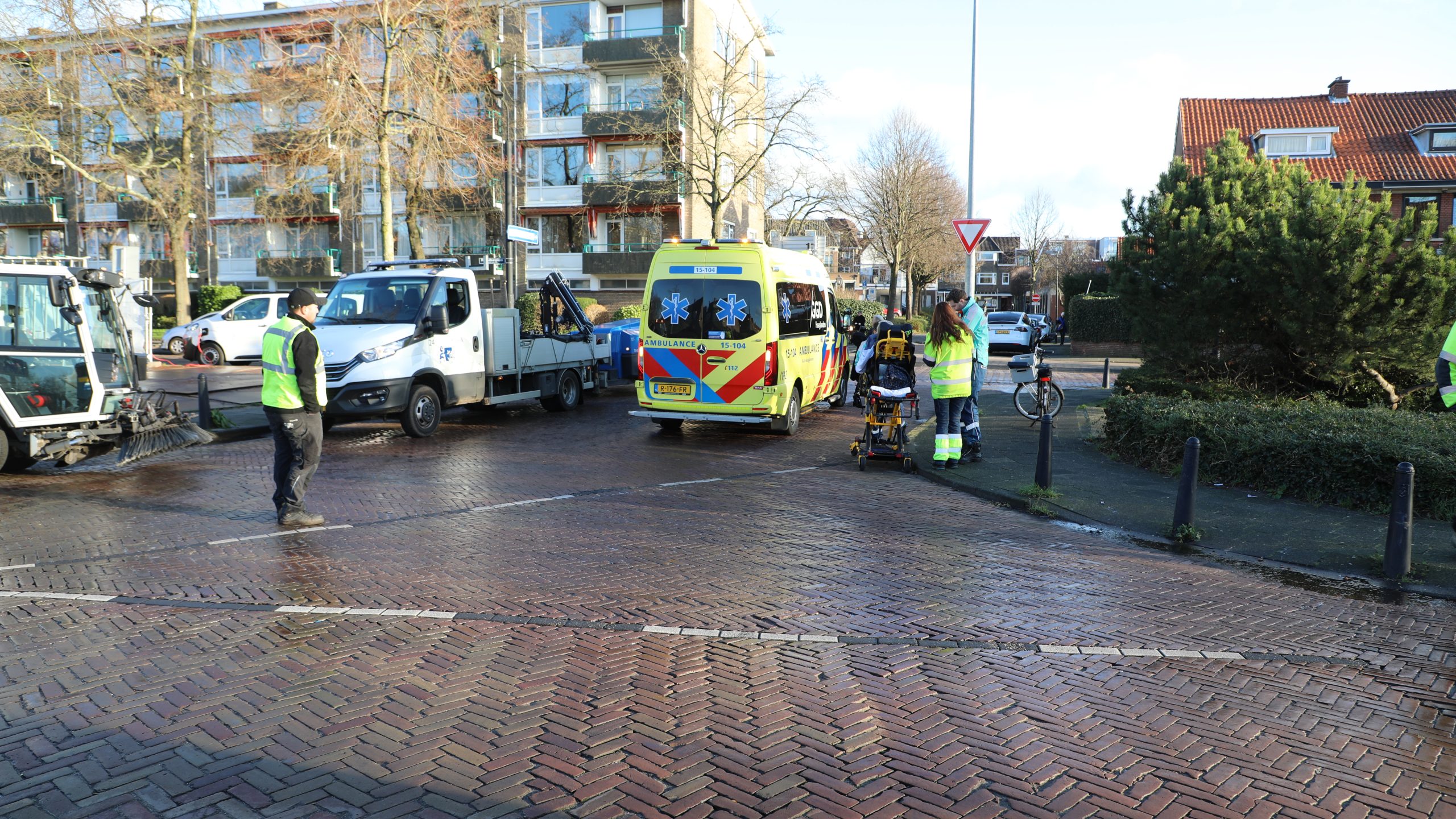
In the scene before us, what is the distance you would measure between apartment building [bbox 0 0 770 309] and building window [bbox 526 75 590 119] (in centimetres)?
6

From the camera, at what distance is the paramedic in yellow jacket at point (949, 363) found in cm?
994

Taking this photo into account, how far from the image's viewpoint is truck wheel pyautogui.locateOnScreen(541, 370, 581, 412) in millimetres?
15868

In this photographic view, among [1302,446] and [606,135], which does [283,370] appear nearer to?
[1302,446]

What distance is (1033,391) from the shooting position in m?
13.7

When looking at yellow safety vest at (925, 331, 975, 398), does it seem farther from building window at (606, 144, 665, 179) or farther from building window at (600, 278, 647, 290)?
building window at (600, 278, 647, 290)

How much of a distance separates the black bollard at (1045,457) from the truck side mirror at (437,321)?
7.44 m

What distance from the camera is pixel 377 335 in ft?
39.9

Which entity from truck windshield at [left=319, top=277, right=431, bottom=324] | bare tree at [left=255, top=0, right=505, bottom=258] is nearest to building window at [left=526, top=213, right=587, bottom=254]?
bare tree at [left=255, top=0, right=505, bottom=258]

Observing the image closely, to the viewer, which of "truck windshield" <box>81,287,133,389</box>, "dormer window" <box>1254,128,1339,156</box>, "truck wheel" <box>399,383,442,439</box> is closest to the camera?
"truck windshield" <box>81,287,133,389</box>

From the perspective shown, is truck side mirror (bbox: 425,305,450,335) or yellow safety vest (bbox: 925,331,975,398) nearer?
yellow safety vest (bbox: 925,331,975,398)

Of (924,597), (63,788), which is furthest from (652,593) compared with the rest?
(63,788)

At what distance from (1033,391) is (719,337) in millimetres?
4617

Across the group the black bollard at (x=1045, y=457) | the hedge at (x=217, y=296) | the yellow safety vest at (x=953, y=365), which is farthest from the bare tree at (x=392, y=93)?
the black bollard at (x=1045, y=457)

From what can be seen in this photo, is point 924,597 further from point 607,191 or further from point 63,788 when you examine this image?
point 607,191
